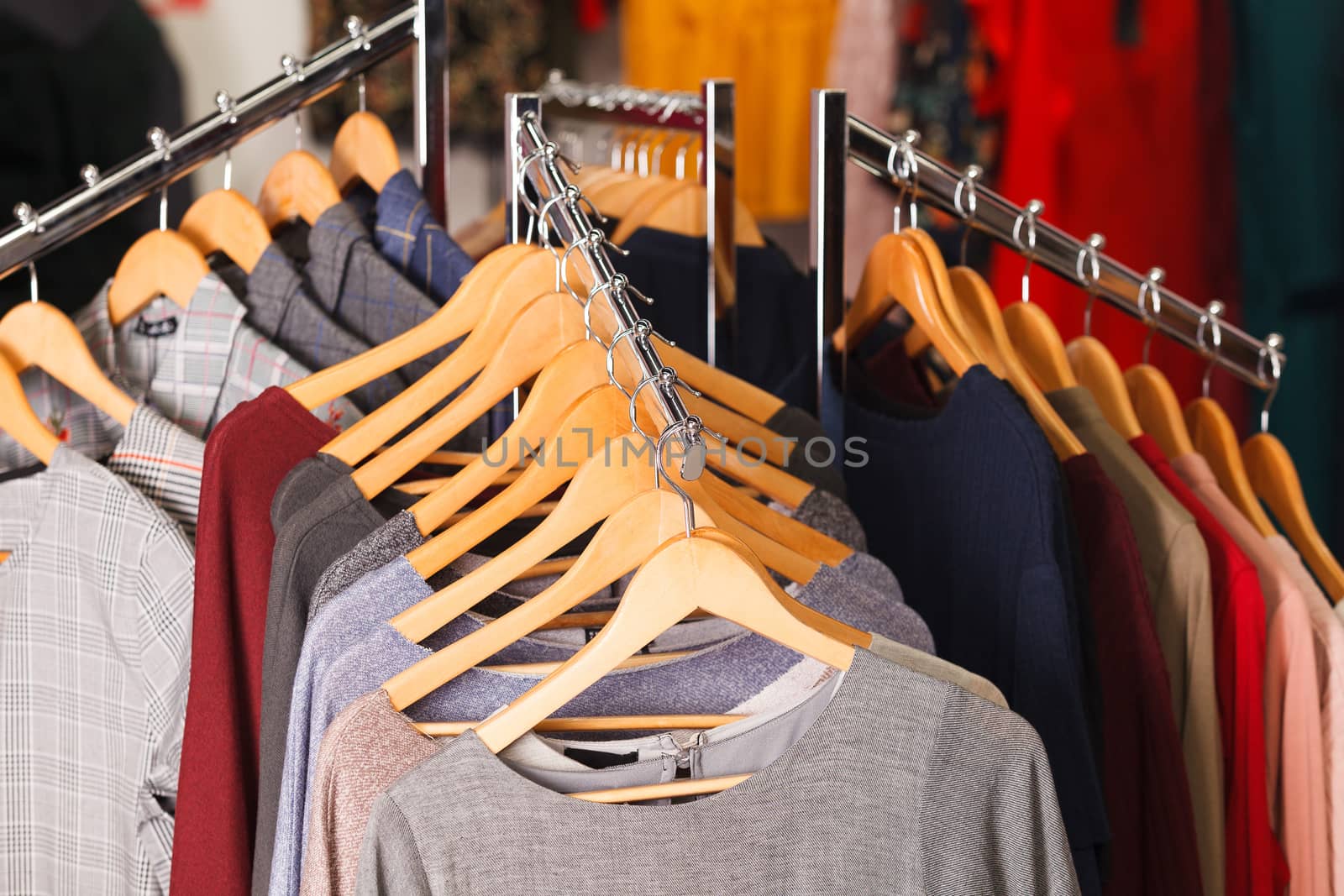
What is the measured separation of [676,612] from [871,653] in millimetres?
113

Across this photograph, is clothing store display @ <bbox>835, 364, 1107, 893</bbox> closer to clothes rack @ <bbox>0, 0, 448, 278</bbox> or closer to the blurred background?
clothes rack @ <bbox>0, 0, 448, 278</bbox>

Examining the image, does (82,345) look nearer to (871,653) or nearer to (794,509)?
(794,509)

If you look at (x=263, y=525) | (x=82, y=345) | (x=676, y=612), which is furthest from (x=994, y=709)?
(x=82, y=345)

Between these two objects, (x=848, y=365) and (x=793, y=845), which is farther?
(x=848, y=365)

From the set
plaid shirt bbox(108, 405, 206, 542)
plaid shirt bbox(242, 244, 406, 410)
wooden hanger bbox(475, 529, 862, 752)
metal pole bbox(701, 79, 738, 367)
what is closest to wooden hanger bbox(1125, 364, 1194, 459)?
metal pole bbox(701, 79, 738, 367)

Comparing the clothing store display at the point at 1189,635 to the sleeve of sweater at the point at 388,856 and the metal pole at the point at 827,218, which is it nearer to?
the metal pole at the point at 827,218

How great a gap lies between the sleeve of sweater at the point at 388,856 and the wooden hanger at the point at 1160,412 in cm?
76

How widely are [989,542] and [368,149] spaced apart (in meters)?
0.66

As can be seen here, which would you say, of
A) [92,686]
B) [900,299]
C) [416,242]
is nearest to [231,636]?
[92,686]

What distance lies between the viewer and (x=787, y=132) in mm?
2438

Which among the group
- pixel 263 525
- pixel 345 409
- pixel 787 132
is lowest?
pixel 263 525

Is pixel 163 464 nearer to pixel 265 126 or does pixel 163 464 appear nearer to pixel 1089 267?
pixel 265 126

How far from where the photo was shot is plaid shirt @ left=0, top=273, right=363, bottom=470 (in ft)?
3.38

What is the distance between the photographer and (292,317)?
3.51 ft
